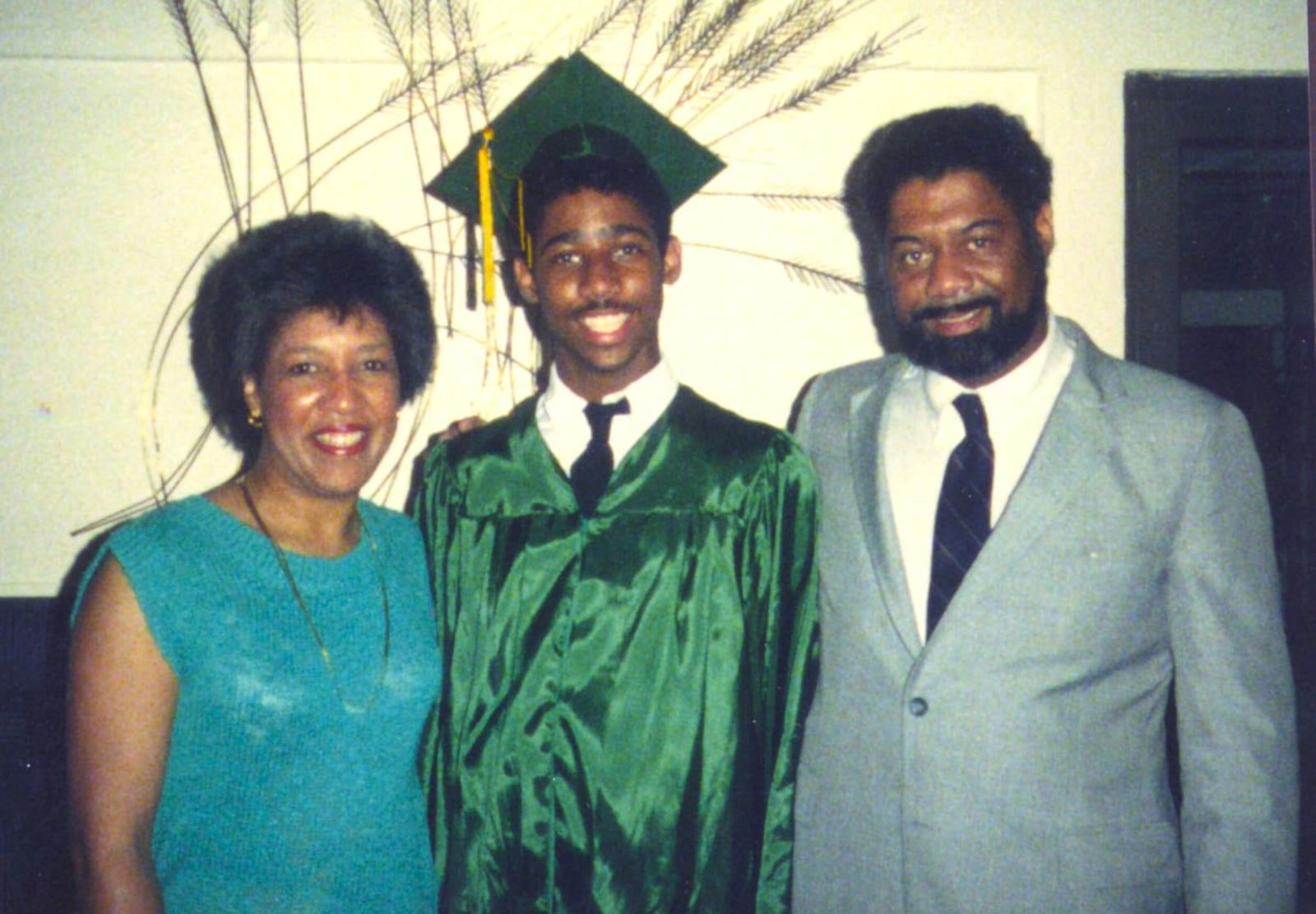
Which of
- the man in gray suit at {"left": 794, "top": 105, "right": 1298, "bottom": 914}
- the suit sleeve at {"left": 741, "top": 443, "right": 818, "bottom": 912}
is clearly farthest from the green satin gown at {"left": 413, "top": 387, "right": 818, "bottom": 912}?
the man in gray suit at {"left": 794, "top": 105, "right": 1298, "bottom": 914}

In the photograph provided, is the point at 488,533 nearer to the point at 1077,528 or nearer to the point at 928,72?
the point at 1077,528

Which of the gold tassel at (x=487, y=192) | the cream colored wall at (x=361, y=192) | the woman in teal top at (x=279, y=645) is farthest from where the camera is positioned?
the cream colored wall at (x=361, y=192)

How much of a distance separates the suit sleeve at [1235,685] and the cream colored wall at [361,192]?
122 cm

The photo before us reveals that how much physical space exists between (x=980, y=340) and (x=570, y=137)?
0.83 meters

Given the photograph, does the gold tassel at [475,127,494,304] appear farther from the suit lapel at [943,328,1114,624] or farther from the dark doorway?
the dark doorway

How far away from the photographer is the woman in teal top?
129 cm

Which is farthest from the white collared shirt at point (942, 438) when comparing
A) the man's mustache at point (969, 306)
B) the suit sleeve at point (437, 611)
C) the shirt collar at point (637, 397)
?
the suit sleeve at point (437, 611)

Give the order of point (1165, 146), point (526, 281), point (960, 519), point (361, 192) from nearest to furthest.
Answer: point (960, 519) < point (526, 281) < point (361, 192) < point (1165, 146)

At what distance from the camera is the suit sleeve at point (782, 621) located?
61.8 inches

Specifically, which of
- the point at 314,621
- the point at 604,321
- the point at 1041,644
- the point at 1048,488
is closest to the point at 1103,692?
the point at 1041,644

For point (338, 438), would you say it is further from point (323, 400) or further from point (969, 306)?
point (969, 306)

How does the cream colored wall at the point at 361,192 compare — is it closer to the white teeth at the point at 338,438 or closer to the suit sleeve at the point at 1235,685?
the white teeth at the point at 338,438

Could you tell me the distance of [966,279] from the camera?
1.52 meters

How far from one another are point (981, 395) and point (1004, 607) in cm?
37
